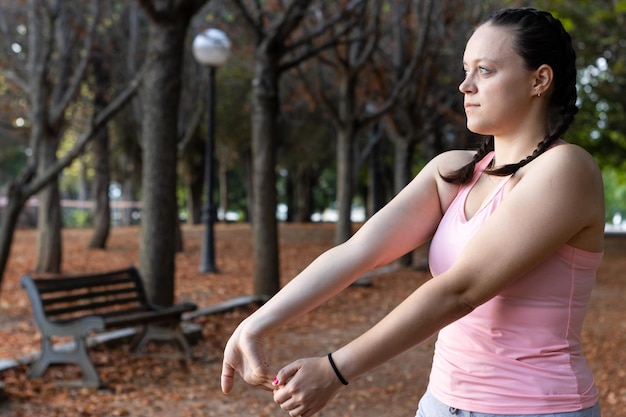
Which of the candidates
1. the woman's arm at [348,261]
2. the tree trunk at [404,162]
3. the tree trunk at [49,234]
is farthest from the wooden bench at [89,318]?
the tree trunk at [404,162]

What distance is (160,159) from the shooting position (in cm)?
887

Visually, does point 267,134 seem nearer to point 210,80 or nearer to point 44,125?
point 44,125

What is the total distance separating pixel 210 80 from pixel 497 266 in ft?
47.0

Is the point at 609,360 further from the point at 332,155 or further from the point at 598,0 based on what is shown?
the point at 332,155

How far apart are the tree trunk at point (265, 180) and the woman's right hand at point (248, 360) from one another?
979 cm

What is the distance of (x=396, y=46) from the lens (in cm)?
1686

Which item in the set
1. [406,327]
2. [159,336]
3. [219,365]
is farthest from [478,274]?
[159,336]

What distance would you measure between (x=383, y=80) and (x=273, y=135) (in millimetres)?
6655

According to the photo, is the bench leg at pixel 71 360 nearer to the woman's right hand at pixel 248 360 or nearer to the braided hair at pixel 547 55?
the woman's right hand at pixel 248 360

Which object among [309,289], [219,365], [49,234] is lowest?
[219,365]

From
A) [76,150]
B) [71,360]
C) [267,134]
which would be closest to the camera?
[71,360]

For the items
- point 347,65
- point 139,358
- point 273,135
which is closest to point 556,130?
point 139,358

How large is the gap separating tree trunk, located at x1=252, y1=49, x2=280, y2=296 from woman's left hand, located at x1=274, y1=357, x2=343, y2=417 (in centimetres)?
992

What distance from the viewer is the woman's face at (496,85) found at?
1.72m
